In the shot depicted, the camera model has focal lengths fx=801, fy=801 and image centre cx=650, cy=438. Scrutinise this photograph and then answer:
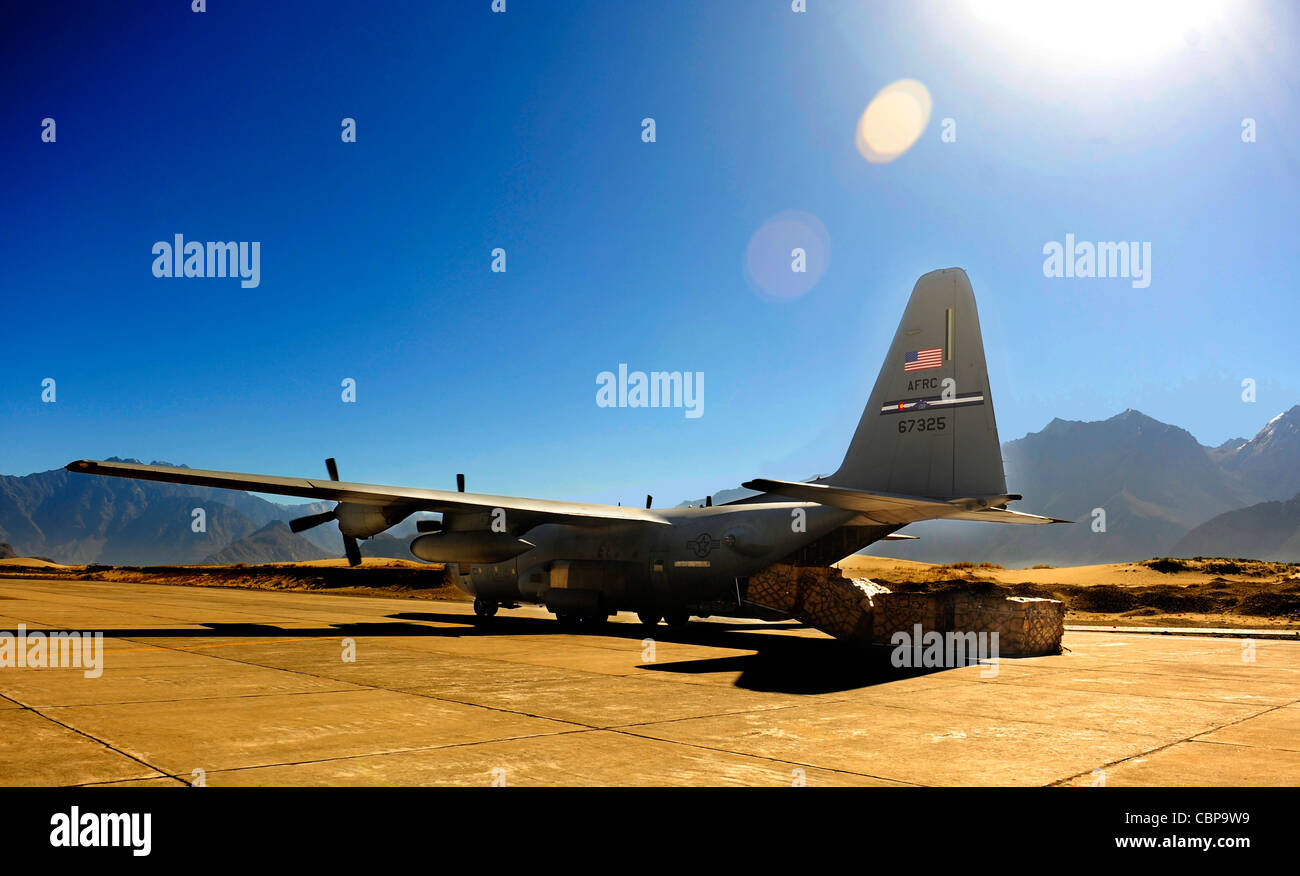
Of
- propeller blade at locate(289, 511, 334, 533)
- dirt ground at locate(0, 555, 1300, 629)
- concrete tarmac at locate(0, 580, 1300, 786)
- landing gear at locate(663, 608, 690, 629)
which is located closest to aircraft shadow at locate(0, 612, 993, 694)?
concrete tarmac at locate(0, 580, 1300, 786)

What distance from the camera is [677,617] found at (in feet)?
74.1

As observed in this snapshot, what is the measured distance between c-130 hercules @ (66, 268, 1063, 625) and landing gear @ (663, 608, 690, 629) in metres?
0.07

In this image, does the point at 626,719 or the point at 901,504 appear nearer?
the point at 626,719

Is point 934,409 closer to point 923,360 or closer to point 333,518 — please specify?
point 923,360

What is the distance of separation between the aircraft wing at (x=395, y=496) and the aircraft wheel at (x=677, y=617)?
2522mm

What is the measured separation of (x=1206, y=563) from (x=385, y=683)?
5404cm

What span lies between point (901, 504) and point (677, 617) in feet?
29.7

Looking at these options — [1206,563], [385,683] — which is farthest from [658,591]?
[1206,563]

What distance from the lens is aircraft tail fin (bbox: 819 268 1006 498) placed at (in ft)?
52.0

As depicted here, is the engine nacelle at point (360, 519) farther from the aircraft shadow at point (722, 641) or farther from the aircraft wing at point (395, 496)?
the aircraft shadow at point (722, 641)

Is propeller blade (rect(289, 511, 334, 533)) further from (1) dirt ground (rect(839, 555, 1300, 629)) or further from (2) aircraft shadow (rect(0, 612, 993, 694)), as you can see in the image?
(1) dirt ground (rect(839, 555, 1300, 629))

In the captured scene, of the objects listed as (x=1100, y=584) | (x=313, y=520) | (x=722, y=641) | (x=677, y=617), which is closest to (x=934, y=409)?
(x=722, y=641)
